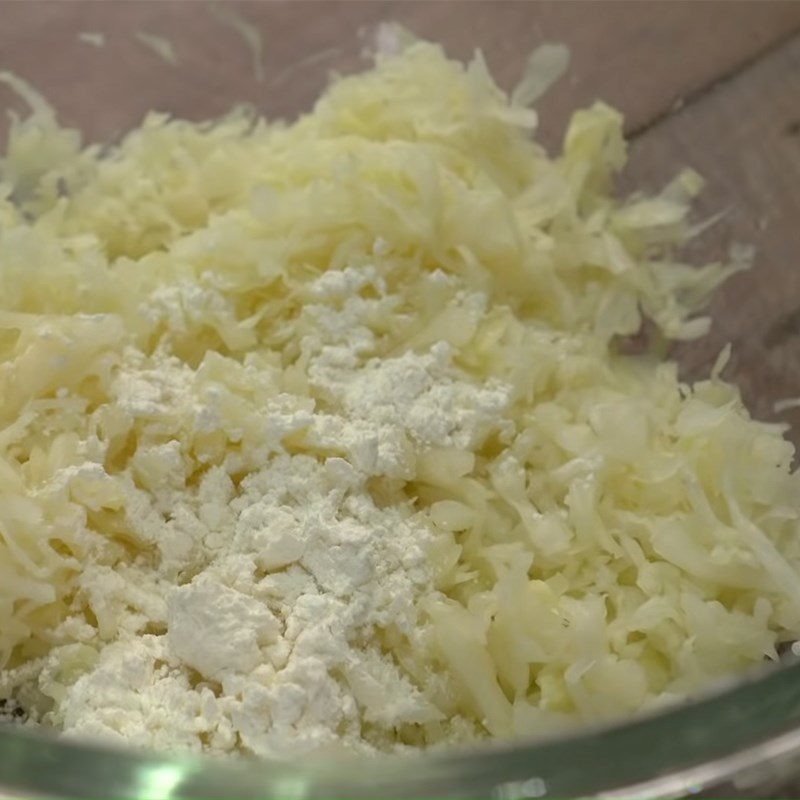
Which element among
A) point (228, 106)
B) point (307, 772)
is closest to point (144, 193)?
point (228, 106)

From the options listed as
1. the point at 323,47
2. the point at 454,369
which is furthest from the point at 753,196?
the point at 323,47

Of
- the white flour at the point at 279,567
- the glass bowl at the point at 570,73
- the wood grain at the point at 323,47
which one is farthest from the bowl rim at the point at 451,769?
the wood grain at the point at 323,47

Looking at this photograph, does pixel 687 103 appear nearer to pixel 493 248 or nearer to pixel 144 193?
pixel 493 248

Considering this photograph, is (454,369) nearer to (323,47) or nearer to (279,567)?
(279,567)

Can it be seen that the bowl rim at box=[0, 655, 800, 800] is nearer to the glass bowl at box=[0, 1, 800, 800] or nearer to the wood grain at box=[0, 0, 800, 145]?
the glass bowl at box=[0, 1, 800, 800]

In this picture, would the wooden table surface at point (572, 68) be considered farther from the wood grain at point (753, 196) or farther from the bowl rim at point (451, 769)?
the bowl rim at point (451, 769)
